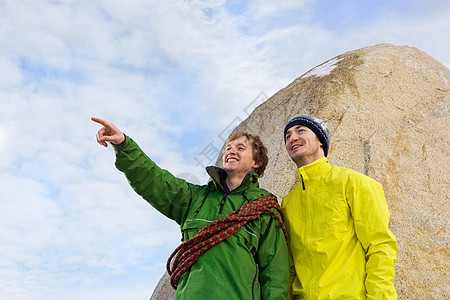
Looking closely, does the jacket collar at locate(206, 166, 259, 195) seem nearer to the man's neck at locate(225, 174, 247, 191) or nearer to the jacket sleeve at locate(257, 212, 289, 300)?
the man's neck at locate(225, 174, 247, 191)

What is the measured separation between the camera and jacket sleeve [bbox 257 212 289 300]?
308cm

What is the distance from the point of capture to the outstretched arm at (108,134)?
10.7 ft

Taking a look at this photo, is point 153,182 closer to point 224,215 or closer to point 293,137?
point 224,215

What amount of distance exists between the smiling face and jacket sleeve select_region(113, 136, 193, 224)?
1008 millimetres

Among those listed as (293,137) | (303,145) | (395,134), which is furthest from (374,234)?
(395,134)

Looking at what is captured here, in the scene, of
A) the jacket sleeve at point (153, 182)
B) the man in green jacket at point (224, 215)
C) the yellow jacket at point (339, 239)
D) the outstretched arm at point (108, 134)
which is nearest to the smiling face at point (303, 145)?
the yellow jacket at point (339, 239)

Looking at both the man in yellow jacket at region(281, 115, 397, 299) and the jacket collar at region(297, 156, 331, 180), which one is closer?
the man in yellow jacket at region(281, 115, 397, 299)

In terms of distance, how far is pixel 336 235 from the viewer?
3.24 m

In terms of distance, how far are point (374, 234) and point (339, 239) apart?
0.27 meters

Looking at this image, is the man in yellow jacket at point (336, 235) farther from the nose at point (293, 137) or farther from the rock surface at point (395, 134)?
the rock surface at point (395, 134)

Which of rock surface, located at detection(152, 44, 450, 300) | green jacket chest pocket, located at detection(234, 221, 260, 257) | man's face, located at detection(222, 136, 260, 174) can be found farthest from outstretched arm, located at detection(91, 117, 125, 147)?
rock surface, located at detection(152, 44, 450, 300)

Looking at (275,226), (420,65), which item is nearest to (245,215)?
(275,226)

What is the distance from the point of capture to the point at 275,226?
341 cm

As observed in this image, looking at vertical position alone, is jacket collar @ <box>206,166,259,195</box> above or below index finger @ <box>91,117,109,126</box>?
below
